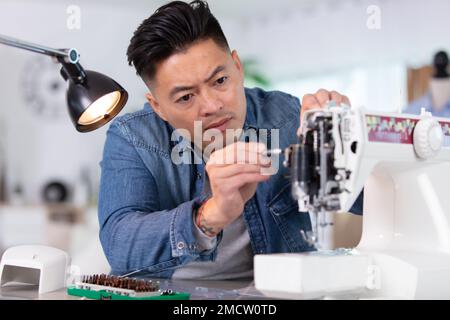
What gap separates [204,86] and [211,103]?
0.05m

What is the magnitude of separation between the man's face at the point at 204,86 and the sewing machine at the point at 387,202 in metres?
0.46

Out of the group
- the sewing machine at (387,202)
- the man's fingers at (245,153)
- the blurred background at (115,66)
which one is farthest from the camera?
the blurred background at (115,66)

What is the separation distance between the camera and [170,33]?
1760 millimetres

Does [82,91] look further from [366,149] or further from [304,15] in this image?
[304,15]

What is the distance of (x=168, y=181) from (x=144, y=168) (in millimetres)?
81

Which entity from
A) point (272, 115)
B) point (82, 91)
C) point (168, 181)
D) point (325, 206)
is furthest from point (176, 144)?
point (325, 206)

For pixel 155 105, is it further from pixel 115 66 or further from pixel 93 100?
pixel 115 66

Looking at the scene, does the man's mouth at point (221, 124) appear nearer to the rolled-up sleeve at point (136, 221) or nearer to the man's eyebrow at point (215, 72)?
the man's eyebrow at point (215, 72)

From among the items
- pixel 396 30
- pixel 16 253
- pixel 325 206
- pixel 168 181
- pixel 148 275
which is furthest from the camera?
pixel 396 30

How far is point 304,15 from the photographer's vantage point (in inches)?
244

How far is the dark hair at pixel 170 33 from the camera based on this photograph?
176 cm

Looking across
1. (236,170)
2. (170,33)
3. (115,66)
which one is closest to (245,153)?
(236,170)

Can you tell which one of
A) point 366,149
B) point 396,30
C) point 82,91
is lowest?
point 366,149

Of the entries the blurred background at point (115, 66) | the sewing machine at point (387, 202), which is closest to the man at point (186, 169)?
the sewing machine at point (387, 202)
